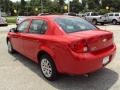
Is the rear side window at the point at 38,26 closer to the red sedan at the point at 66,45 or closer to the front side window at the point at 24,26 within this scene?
the red sedan at the point at 66,45

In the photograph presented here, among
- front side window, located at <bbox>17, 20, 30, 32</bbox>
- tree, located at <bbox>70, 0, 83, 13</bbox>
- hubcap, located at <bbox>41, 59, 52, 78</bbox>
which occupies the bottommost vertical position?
tree, located at <bbox>70, 0, 83, 13</bbox>

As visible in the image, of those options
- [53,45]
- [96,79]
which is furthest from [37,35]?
[96,79]

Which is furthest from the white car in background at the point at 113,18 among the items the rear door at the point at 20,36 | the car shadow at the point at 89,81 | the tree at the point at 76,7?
the tree at the point at 76,7

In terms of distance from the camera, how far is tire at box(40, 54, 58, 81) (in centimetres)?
579

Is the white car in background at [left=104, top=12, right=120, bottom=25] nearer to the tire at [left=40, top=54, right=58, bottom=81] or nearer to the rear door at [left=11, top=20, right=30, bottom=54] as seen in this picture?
the rear door at [left=11, top=20, right=30, bottom=54]

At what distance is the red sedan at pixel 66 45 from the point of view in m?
5.20

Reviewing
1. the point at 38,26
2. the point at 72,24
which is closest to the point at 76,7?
the point at 38,26

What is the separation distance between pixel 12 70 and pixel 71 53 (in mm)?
2539

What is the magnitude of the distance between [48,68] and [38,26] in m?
1.22

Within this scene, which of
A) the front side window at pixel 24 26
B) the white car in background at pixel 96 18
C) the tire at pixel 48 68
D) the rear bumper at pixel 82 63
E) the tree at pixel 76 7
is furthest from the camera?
the tree at pixel 76 7

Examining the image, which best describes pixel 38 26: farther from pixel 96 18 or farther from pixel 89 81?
pixel 96 18

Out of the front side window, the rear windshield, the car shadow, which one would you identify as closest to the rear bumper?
the car shadow

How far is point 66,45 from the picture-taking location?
5215 millimetres

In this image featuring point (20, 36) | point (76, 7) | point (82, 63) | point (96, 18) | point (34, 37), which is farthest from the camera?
point (76, 7)
